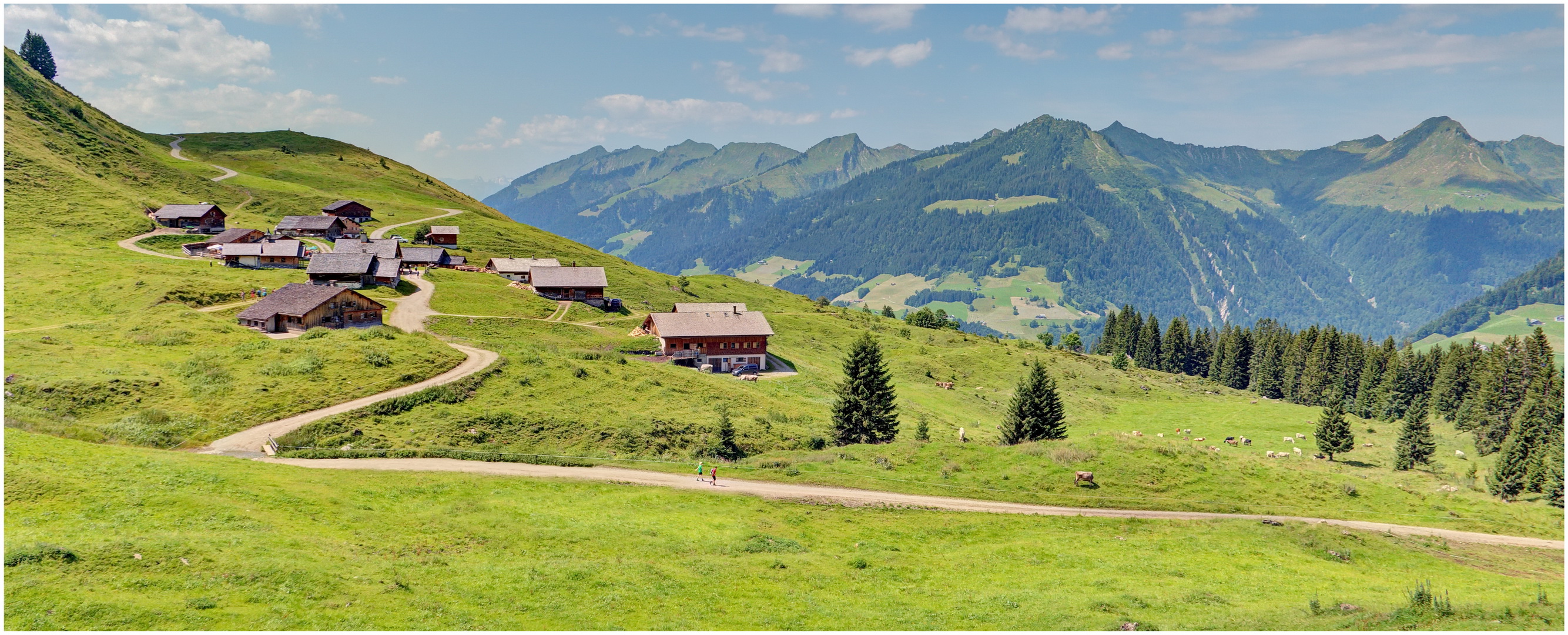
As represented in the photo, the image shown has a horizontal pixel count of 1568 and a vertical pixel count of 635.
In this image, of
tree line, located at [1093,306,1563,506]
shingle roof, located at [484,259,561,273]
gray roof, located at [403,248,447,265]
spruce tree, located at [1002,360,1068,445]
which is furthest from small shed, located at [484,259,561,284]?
tree line, located at [1093,306,1563,506]

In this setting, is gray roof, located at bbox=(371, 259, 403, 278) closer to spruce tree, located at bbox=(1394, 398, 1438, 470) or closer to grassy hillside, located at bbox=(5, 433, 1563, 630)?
grassy hillside, located at bbox=(5, 433, 1563, 630)

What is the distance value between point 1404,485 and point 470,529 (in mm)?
74348

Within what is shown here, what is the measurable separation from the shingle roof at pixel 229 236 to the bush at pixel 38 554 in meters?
131

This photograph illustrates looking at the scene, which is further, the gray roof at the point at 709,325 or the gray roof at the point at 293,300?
the gray roof at the point at 709,325

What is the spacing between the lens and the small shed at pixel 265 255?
415 ft

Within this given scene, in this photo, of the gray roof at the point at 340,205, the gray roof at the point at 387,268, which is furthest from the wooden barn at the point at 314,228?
the gray roof at the point at 387,268

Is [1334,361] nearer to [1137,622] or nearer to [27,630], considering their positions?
[1137,622]

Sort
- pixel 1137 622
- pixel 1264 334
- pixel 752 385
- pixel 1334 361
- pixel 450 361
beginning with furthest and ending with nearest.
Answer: pixel 1264 334 < pixel 1334 361 < pixel 752 385 < pixel 450 361 < pixel 1137 622

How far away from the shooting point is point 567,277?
13538 cm

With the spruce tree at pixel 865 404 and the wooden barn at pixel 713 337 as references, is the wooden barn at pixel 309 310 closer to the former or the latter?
the wooden barn at pixel 713 337

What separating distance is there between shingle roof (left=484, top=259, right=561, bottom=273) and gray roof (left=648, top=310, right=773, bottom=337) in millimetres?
43311

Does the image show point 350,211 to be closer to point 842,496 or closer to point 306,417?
point 306,417

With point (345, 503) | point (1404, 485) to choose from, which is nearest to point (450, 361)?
point (345, 503)

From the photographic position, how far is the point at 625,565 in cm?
3384
